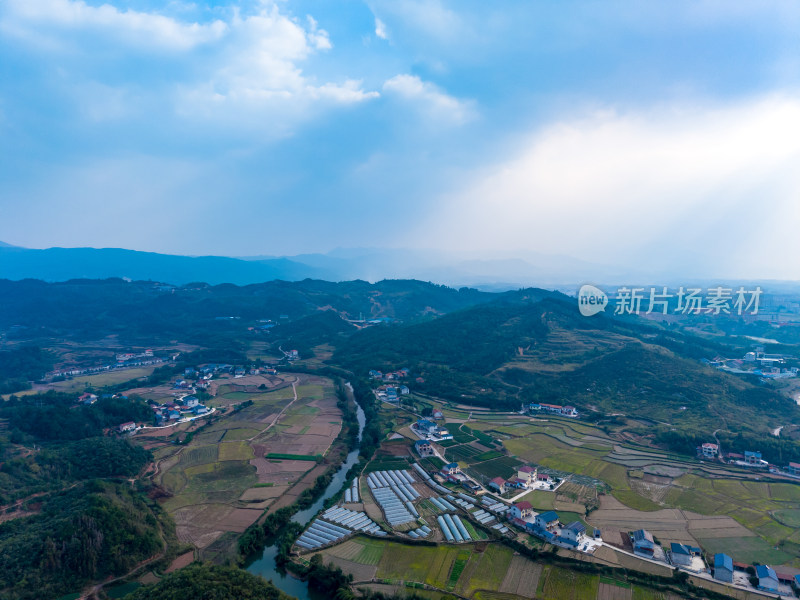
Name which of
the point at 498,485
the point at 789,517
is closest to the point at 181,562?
the point at 498,485

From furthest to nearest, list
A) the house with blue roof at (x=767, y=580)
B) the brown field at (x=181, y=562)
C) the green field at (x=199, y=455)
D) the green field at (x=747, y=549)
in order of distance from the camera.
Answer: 1. the green field at (x=199, y=455)
2. the brown field at (x=181, y=562)
3. the green field at (x=747, y=549)
4. the house with blue roof at (x=767, y=580)

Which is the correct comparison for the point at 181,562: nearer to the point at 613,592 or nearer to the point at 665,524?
the point at 613,592

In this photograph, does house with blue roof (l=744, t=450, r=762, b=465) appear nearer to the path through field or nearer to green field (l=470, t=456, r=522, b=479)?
green field (l=470, t=456, r=522, b=479)

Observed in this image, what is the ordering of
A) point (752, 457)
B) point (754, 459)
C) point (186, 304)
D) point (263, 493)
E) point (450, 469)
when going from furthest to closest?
1. point (186, 304)
2. point (752, 457)
3. point (754, 459)
4. point (450, 469)
5. point (263, 493)

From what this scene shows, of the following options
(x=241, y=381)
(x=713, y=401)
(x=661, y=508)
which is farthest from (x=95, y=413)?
(x=713, y=401)

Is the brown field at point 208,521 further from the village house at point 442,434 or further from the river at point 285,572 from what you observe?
the village house at point 442,434

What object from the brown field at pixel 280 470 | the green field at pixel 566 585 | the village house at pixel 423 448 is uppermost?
the green field at pixel 566 585

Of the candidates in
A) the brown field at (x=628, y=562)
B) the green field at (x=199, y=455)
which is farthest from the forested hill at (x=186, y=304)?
the brown field at (x=628, y=562)
